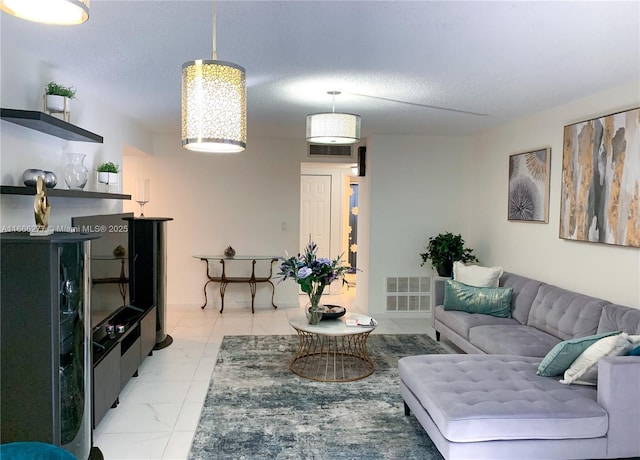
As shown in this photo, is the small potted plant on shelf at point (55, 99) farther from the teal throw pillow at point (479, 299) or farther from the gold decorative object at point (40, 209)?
the teal throw pillow at point (479, 299)

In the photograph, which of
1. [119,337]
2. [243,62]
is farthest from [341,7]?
[119,337]

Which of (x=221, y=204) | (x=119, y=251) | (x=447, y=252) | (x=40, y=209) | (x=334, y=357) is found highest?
(x=221, y=204)

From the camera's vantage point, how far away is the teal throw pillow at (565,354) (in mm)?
2799

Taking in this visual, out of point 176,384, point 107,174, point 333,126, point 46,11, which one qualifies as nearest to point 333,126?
point 333,126

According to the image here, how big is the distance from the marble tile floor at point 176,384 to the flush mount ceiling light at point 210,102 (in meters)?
1.91

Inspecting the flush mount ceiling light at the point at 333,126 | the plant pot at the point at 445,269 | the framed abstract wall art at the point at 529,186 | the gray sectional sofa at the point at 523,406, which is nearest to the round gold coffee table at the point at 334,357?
the gray sectional sofa at the point at 523,406

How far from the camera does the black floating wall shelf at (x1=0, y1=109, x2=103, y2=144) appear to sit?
97.5 inches

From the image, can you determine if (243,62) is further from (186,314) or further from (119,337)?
(186,314)

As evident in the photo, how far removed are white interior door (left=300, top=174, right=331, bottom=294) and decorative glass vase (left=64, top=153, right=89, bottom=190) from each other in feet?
15.6

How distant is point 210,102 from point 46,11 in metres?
0.55

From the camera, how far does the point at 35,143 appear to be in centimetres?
294

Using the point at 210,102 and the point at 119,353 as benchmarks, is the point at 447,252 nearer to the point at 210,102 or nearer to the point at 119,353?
the point at 119,353

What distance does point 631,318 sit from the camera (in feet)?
10.2

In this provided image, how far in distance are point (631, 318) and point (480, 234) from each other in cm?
294
